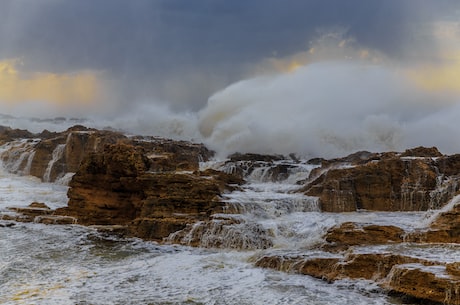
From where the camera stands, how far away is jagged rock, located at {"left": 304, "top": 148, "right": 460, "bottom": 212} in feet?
54.1

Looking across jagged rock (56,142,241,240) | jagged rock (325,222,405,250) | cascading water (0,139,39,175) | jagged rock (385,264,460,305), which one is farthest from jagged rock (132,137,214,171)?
jagged rock (385,264,460,305)

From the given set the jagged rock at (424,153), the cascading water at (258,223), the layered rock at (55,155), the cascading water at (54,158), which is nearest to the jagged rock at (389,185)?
the cascading water at (258,223)

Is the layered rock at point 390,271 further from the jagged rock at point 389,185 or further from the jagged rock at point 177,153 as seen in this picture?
the jagged rock at point 177,153

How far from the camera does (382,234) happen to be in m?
12.1

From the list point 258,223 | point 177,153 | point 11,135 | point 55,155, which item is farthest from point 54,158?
point 258,223

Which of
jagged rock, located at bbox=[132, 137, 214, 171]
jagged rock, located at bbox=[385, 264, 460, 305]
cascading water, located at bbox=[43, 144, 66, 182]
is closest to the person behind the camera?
jagged rock, located at bbox=[385, 264, 460, 305]

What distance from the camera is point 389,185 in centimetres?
1700

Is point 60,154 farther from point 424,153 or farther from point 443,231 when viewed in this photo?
point 443,231

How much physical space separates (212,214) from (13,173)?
21086 millimetres

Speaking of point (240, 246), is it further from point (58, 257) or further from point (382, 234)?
point (58, 257)

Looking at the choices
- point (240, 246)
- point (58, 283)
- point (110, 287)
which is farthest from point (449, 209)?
point (58, 283)

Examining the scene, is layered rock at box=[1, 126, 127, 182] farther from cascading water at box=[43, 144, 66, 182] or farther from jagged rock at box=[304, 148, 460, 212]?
jagged rock at box=[304, 148, 460, 212]

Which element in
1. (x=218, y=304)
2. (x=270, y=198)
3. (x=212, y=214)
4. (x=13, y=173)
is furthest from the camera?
(x=13, y=173)

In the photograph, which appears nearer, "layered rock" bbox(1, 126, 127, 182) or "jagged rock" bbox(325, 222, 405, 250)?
"jagged rock" bbox(325, 222, 405, 250)
